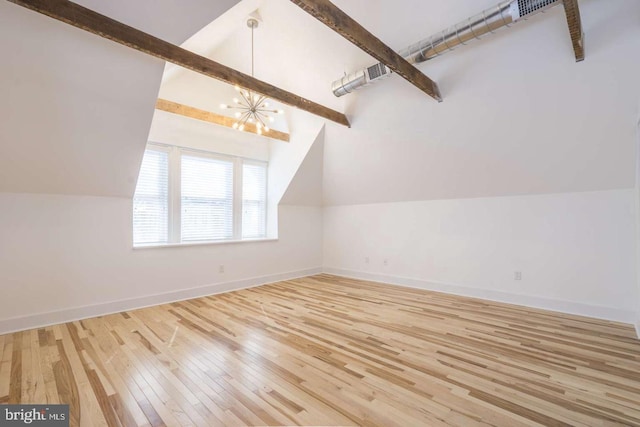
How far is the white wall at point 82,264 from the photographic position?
10.7 ft

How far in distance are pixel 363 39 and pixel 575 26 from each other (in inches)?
70.0

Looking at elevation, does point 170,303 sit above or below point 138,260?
below

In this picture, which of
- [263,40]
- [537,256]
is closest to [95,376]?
[263,40]

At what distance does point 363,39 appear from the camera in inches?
105

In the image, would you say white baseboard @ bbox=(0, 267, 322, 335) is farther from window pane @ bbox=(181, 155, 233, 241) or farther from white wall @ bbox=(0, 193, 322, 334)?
window pane @ bbox=(181, 155, 233, 241)

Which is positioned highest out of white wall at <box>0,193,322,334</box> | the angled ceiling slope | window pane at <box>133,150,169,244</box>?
the angled ceiling slope

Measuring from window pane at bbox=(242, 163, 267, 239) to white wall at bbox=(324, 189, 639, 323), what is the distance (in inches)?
82.5

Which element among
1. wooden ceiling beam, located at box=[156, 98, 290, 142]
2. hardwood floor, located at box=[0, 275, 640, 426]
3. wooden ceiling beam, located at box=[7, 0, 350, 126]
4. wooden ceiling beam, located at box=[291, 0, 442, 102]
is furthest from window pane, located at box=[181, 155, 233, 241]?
wooden ceiling beam, located at box=[291, 0, 442, 102]

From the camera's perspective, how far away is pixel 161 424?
1704mm

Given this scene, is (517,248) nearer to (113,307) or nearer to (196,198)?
(196,198)

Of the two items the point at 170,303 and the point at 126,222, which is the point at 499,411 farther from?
the point at 126,222

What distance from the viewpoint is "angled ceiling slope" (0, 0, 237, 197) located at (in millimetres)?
2479

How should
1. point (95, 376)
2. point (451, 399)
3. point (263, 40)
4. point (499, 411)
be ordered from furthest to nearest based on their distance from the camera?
point (263, 40) → point (95, 376) → point (451, 399) → point (499, 411)

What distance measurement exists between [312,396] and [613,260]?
4.06 m
